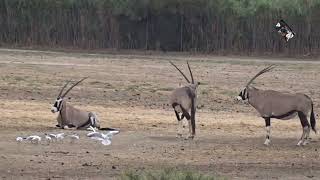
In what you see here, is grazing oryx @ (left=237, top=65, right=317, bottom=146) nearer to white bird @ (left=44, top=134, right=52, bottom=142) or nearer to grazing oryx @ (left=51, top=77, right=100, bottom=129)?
grazing oryx @ (left=51, top=77, right=100, bottom=129)

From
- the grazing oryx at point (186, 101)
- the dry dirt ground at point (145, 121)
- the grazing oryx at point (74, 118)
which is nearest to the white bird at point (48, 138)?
the dry dirt ground at point (145, 121)

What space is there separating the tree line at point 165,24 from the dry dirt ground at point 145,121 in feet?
20.1

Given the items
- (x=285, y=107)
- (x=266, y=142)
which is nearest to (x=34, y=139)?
(x=266, y=142)

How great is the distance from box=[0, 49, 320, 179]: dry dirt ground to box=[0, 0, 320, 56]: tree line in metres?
6.14

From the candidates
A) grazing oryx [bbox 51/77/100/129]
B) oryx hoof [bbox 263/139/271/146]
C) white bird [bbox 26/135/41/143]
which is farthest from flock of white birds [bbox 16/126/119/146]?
oryx hoof [bbox 263/139/271/146]

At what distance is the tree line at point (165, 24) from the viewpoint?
40188 mm

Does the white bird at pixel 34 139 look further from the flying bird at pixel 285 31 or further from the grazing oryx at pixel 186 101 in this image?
the flying bird at pixel 285 31

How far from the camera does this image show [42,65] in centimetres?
3000

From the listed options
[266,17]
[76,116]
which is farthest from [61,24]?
[76,116]

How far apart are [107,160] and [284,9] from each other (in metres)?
28.0

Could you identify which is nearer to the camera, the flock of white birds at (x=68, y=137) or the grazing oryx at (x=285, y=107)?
the flock of white birds at (x=68, y=137)

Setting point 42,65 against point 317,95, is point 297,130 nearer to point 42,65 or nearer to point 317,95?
point 317,95

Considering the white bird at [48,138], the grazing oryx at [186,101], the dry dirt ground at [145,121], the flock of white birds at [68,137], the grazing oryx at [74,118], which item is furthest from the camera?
the grazing oryx at [74,118]

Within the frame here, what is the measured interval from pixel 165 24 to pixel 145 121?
23.2 m
